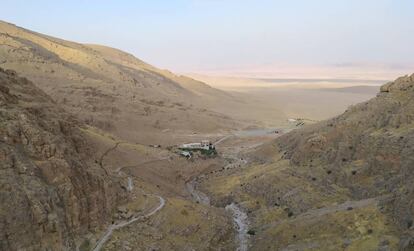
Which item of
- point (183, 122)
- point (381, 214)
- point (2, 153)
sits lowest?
point (183, 122)

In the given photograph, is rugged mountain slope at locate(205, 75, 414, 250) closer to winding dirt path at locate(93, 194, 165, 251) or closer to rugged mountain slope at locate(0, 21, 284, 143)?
winding dirt path at locate(93, 194, 165, 251)

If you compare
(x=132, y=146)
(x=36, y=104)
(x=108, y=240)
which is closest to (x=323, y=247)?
(x=108, y=240)

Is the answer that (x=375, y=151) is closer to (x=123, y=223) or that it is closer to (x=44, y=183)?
(x=123, y=223)

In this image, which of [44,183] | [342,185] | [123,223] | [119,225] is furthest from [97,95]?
[44,183]

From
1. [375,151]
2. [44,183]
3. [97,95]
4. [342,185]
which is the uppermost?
[375,151]

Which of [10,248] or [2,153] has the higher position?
[2,153]

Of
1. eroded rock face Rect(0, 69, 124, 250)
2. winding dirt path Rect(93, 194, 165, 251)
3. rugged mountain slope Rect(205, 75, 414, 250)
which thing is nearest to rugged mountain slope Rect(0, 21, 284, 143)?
rugged mountain slope Rect(205, 75, 414, 250)

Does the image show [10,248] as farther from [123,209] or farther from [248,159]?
[248,159]
